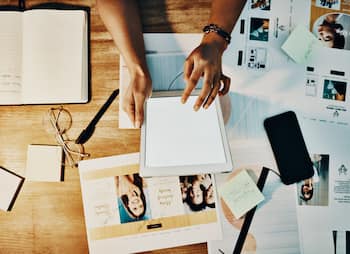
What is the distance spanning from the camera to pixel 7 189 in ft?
2.63

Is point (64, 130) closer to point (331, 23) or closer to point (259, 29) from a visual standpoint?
point (259, 29)

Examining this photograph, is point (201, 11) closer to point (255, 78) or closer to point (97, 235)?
point (255, 78)

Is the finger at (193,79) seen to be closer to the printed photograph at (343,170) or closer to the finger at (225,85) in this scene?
the finger at (225,85)

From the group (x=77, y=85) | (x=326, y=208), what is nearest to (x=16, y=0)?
(x=77, y=85)

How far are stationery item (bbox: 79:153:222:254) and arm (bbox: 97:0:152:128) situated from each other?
158mm

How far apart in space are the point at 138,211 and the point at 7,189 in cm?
30

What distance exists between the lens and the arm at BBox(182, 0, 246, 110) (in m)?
0.69

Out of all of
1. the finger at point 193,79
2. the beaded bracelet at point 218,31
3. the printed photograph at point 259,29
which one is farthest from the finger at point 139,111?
the printed photograph at point 259,29

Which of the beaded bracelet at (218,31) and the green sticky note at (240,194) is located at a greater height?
the beaded bracelet at (218,31)

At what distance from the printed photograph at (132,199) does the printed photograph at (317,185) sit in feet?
1.16

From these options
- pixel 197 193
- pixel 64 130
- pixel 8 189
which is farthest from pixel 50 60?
pixel 197 193

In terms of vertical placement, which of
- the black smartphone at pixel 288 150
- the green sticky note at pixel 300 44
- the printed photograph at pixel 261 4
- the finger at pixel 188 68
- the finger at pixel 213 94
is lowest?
the black smartphone at pixel 288 150

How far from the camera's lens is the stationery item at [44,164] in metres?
0.80

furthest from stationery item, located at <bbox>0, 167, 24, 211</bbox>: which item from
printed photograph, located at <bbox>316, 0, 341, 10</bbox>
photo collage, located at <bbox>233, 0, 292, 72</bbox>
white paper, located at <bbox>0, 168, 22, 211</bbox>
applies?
printed photograph, located at <bbox>316, 0, 341, 10</bbox>
